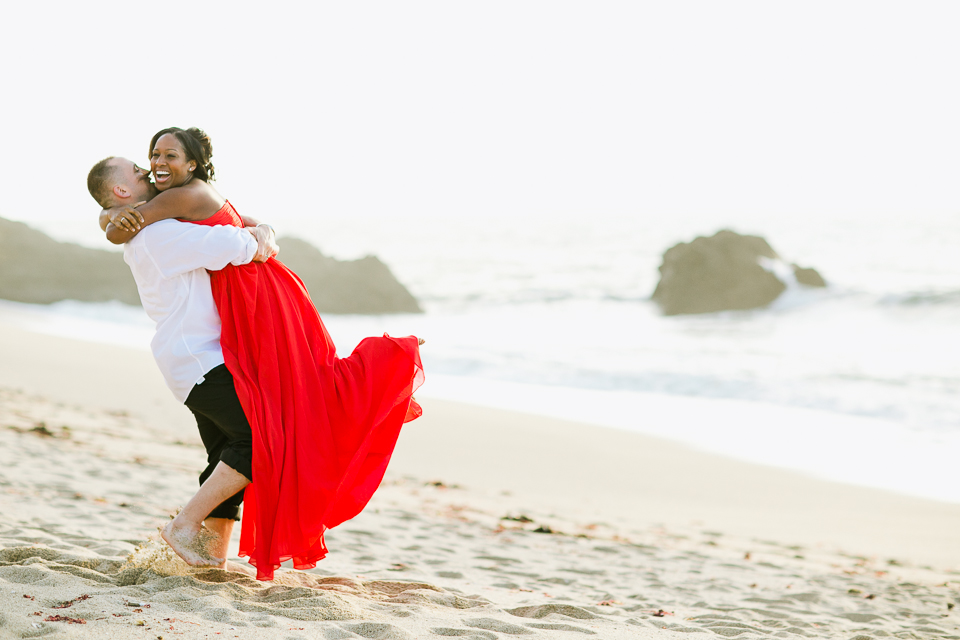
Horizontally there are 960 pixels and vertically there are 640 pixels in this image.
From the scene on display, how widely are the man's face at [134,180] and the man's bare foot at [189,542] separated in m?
1.24

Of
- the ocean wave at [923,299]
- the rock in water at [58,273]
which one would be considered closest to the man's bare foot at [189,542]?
the ocean wave at [923,299]

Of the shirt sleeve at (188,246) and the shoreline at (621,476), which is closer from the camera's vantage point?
the shirt sleeve at (188,246)

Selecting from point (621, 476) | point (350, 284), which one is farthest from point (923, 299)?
point (621, 476)

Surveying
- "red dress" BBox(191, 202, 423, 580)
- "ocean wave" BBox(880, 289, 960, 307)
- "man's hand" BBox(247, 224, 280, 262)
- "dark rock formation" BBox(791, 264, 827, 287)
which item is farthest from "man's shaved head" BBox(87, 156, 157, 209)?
"dark rock formation" BBox(791, 264, 827, 287)

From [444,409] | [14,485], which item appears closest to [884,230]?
[444,409]

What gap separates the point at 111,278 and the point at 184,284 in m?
20.2

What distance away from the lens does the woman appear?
9.70 ft

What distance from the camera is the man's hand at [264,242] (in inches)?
120

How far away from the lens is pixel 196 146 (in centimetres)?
303

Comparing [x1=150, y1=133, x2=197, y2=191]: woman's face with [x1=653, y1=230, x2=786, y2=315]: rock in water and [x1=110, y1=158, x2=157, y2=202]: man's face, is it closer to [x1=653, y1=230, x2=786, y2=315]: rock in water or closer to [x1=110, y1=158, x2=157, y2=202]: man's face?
[x1=110, y1=158, x2=157, y2=202]: man's face

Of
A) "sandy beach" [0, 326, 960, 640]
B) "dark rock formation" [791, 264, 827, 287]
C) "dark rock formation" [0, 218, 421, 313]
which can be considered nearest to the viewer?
"sandy beach" [0, 326, 960, 640]

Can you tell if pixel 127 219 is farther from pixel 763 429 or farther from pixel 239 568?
pixel 763 429

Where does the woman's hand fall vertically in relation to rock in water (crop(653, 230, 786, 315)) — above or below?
below

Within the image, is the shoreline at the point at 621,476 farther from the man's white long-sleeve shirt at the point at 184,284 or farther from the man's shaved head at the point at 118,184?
the man's shaved head at the point at 118,184
